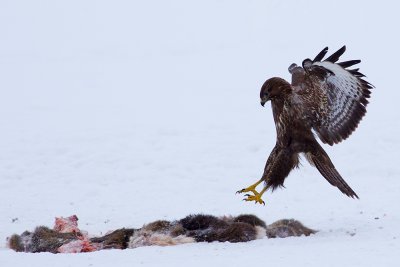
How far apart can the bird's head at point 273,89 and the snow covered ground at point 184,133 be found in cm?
144

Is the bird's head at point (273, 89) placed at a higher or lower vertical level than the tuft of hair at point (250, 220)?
higher

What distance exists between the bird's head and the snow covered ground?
144cm

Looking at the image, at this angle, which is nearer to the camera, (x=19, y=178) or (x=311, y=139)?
(x=311, y=139)

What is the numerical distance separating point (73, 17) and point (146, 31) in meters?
3.65

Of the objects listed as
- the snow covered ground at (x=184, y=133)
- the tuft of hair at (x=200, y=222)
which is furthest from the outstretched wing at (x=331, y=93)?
the tuft of hair at (x=200, y=222)

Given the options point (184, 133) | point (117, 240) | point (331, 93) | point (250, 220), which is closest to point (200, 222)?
point (250, 220)

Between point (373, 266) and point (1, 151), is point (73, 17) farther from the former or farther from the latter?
point (373, 266)

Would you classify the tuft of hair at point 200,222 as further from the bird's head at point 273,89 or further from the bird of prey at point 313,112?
the bird's head at point 273,89

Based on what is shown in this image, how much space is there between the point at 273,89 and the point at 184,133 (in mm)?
5682

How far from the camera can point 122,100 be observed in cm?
1669

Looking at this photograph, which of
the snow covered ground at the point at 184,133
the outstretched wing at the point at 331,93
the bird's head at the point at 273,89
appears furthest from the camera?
the outstretched wing at the point at 331,93

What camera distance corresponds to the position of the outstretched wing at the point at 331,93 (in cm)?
812

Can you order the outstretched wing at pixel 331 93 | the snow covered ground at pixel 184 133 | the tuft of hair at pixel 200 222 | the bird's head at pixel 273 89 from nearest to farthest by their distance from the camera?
the snow covered ground at pixel 184 133
the tuft of hair at pixel 200 222
the bird's head at pixel 273 89
the outstretched wing at pixel 331 93

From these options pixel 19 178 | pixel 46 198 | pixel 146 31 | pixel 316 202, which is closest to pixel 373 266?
pixel 316 202
